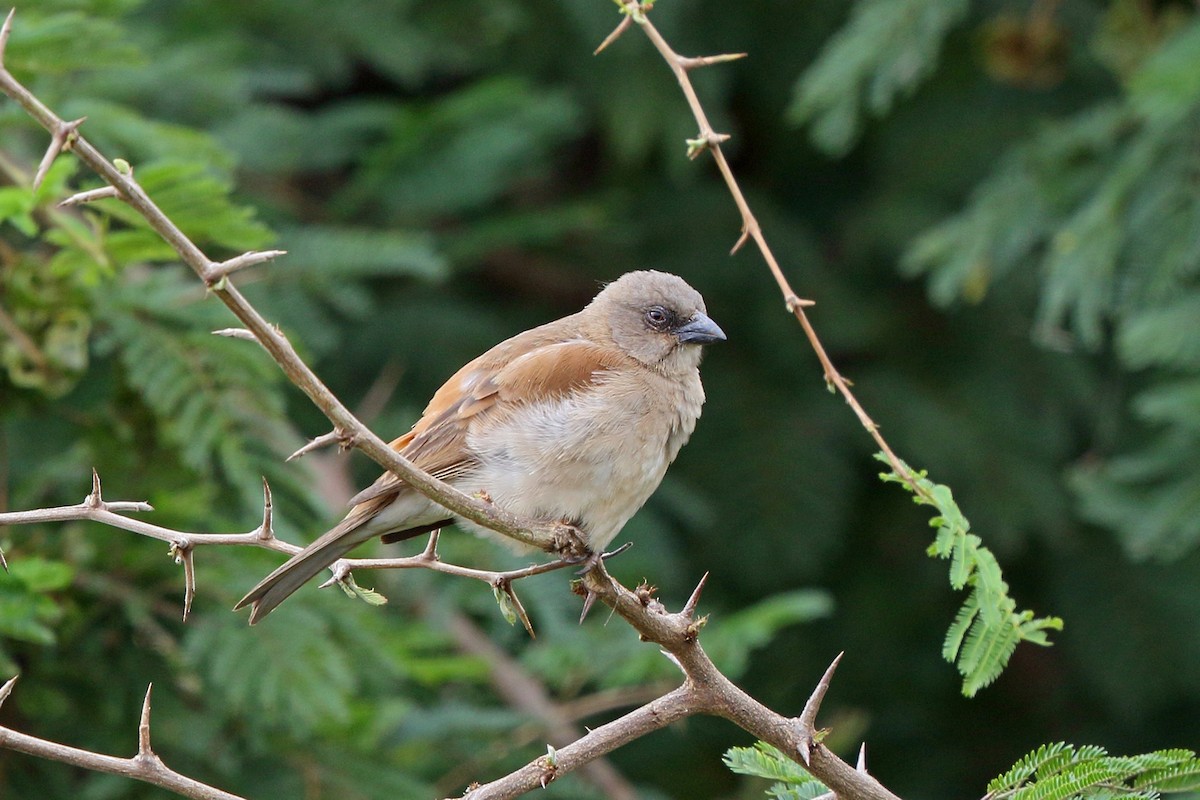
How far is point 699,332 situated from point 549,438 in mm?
705

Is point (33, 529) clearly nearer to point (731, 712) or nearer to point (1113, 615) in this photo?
point (731, 712)

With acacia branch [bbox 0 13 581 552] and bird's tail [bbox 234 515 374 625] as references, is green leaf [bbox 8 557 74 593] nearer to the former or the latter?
bird's tail [bbox 234 515 374 625]

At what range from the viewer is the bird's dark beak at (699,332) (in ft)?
12.6

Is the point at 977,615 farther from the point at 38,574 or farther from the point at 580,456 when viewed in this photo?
the point at 38,574

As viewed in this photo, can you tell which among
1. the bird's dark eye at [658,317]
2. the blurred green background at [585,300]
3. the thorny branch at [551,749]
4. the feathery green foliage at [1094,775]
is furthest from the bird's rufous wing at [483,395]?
the feathery green foliage at [1094,775]

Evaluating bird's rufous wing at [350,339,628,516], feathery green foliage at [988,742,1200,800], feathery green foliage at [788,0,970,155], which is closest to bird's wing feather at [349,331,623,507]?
bird's rufous wing at [350,339,628,516]

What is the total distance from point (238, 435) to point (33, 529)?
0.72 m

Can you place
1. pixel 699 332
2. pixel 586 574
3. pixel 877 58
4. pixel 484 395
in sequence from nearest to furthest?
1. pixel 586 574
2. pixel 484 395
3. pixel 699 332
4. pixel 877 58

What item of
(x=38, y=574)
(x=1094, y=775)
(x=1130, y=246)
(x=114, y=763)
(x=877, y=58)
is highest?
(x=877, y=58)

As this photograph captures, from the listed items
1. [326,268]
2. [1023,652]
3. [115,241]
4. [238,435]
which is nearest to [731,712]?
[238,435]

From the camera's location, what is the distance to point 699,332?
388cm

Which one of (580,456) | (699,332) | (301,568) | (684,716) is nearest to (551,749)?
(684,716)

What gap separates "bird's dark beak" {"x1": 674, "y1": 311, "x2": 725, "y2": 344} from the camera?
12.6ft

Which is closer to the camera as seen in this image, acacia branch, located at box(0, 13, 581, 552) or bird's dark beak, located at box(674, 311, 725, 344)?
acacia branch, located at box(0, 13, 581, 552)
